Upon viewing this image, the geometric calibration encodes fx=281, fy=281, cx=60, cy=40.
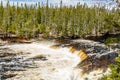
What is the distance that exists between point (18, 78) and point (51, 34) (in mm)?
87086

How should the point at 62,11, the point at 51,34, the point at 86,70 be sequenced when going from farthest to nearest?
1. the point at 62,11
2. the point at 51,34
3. the point at 86,70

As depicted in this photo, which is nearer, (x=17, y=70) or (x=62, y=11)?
(x=17, y=70)

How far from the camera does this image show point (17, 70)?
42.8 meters

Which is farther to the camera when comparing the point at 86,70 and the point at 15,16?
the point at 15,16

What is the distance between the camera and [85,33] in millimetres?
127188

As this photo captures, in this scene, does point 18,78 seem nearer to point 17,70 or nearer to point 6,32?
point 17,70

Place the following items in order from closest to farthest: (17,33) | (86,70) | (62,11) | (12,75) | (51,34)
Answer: (86,70)
(12,75)
(17,33)
(51,34)
(62,11)

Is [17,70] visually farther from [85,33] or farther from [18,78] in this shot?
[85,33]

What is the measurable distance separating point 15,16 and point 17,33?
21501mm

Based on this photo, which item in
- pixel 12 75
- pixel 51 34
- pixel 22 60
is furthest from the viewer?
pixel 51 34

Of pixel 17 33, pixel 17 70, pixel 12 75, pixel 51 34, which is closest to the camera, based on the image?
pixel 12 75

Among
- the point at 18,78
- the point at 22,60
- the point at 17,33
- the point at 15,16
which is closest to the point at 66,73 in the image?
the point at 18,78

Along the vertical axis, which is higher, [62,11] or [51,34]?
[62,11]

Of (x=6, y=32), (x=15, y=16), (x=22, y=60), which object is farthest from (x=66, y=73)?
(x=15, y=16)
